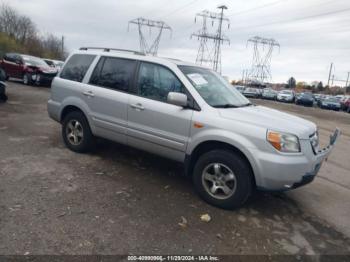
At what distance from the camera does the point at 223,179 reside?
4.34 meters

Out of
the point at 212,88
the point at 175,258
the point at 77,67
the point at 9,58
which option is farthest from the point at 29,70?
the point at 175,258

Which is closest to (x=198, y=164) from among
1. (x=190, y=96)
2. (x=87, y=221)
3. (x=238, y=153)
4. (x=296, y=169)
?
(x=238, y=153)

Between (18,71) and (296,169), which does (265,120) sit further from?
(18,71)

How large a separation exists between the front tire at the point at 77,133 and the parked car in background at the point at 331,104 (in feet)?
106

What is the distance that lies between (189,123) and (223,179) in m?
0.86

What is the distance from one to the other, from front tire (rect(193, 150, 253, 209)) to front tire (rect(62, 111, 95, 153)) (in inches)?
88.7

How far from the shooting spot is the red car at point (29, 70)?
17.5 metres

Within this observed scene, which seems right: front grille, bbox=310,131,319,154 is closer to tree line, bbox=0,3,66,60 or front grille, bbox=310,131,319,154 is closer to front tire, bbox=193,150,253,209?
front tire, bbox=193,150,253,209

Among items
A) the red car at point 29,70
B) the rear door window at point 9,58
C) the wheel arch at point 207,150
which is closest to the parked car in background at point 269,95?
the red car at point 29,70

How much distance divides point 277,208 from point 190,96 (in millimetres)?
1946

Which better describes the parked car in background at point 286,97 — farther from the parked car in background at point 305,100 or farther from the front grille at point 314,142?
the front grille at point 314,142

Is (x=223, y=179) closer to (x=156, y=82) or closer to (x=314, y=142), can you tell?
(x=314, y=142)

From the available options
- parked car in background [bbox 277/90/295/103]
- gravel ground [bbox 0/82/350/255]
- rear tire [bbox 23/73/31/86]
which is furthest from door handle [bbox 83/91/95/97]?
parked car in background [bbox 277/90/295/103]

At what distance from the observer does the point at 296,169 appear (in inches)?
158
